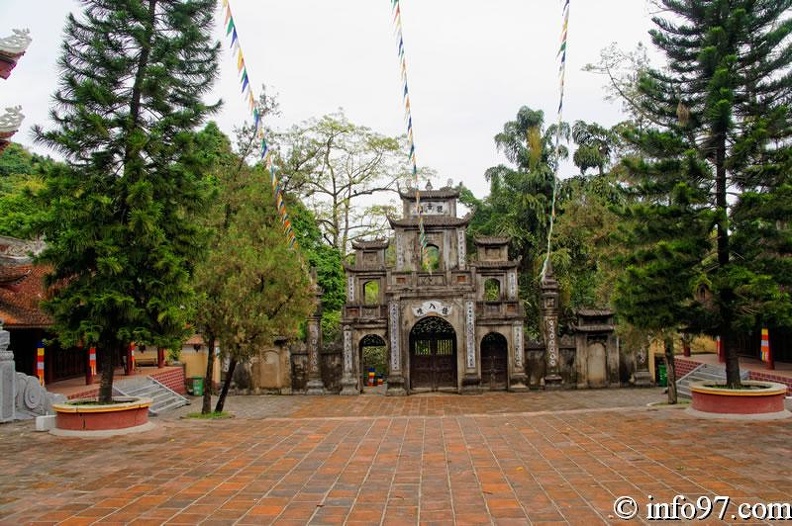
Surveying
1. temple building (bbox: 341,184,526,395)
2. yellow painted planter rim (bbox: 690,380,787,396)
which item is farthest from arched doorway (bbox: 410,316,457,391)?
yellow painted planter rim (bbox: 690,380,787,396)

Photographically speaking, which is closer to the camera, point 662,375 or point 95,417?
point 95,417

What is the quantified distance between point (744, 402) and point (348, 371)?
1471 centimetres

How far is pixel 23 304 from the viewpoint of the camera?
15508 mm

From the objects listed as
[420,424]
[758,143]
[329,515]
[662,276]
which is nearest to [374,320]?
[420,424]

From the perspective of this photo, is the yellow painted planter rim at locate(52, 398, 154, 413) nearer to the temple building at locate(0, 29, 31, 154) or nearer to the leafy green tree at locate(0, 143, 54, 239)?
the leafy green tree at locate(0, 143, 54, 239)

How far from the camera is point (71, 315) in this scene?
1129cm

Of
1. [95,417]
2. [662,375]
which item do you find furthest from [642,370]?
[95,417]

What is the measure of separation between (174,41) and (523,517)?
1032 cm

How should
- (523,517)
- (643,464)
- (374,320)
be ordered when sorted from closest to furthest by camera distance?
(523,517)
(643,464)
(374,320)

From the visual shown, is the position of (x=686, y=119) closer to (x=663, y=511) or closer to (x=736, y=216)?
(x=736, y=216)

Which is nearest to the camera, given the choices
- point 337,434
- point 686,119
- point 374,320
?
point 337,434

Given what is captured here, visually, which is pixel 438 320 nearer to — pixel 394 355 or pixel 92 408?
pixel 394 355

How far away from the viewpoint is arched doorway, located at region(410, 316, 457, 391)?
2345 centimetres

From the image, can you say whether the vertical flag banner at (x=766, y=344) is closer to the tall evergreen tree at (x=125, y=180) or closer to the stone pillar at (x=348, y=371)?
the stone pillar at (x=348, y=371)
